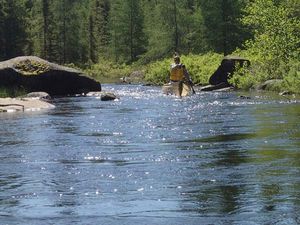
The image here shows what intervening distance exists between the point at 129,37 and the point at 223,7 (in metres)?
27.4

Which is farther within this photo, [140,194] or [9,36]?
[9,36]

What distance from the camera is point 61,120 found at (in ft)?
65.8

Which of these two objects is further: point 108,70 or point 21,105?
point 108,70

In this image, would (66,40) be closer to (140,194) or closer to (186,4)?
(186,4)

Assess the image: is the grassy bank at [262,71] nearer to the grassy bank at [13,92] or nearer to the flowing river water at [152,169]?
the grassy bank at [13,92]

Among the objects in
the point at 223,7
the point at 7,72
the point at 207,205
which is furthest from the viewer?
the point at 223,7

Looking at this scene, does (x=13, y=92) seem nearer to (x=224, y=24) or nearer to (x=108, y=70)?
(x=224, y=24)

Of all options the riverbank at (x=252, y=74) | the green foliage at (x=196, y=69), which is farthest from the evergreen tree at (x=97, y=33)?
the green foliage at (x=196, y=69)

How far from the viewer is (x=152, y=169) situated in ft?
35.0

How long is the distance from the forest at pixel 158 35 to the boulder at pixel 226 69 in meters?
0.84

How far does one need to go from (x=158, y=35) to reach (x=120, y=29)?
15751mm

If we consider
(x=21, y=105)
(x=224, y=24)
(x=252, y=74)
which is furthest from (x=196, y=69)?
(x=21, y=105)

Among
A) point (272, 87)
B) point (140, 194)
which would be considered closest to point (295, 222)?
point (140, 194)

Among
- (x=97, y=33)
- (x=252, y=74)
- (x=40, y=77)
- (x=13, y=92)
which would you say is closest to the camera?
(x=13, y=92)
